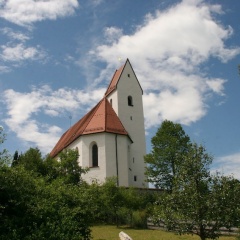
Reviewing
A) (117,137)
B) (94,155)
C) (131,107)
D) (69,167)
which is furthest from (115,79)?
(69,167)

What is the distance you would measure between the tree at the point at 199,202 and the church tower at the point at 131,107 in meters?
28.0

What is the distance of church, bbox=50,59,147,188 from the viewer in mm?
40625

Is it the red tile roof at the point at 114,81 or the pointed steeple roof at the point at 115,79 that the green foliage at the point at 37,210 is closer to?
the pointed steeple roof at the point at 115,79

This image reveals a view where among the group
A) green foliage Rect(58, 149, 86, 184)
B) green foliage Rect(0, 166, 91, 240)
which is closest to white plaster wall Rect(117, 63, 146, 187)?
green foliage Rect(58, 149, 86, 184)

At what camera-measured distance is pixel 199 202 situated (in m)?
15.4

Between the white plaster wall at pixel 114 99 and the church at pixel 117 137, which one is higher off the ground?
the white plaster wall at pixel 114 99

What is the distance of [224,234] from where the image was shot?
21.7 metres

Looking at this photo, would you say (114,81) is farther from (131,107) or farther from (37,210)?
(37,210)

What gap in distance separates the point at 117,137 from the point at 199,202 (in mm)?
26831

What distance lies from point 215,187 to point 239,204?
1.20 meters

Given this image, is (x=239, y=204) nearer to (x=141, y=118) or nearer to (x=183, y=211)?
(x=183, y=211)

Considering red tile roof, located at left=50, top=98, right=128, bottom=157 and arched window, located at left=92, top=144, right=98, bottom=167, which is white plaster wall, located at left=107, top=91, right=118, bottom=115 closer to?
red tile roof, located at left=50, top=98, right=128, bottom=157

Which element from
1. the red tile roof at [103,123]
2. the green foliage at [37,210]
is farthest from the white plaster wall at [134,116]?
the green foliage at [37,210]

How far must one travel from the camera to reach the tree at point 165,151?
1524 inches
